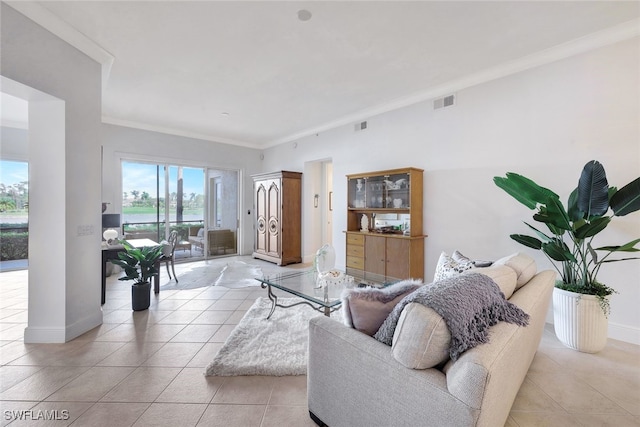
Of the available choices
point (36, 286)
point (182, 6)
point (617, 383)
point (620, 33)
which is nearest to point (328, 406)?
point (617, 383)

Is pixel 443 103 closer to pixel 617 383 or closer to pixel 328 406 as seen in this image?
pixel 617 383

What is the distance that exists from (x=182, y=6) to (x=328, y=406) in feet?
10.4

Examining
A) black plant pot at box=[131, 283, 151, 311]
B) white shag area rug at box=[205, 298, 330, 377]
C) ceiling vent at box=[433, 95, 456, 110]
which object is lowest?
white shag area rug at box=[205, 298, 330, 377]

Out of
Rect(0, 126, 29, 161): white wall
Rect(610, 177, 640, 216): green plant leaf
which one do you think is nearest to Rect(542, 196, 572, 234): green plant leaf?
Rect(610, 177, 640, 216): green plant leaf

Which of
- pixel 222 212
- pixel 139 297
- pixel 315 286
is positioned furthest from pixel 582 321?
pixel 222 212

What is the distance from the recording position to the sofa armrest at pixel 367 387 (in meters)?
1.08

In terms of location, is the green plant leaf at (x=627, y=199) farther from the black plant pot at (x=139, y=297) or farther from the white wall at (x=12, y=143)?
the white wall at (x=12, y=143)

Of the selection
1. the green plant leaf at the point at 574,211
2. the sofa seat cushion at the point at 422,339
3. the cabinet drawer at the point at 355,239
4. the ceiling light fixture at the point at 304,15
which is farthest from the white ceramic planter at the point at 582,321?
the ceiling light fixture at the point at 304,15

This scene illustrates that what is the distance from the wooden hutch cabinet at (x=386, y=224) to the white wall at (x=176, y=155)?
134 inches

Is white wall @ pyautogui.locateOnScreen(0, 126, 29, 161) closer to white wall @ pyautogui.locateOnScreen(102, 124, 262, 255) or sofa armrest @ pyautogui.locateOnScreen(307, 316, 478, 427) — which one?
white wall @ pyautogui.locateOnScreen(102, 124, 262, 255)

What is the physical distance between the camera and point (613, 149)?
2.69 metres

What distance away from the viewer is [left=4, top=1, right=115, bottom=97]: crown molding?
89.5 inches

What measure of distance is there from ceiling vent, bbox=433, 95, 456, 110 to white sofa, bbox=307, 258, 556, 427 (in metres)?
2.93

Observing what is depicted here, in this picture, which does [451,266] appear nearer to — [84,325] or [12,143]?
[84,325]
